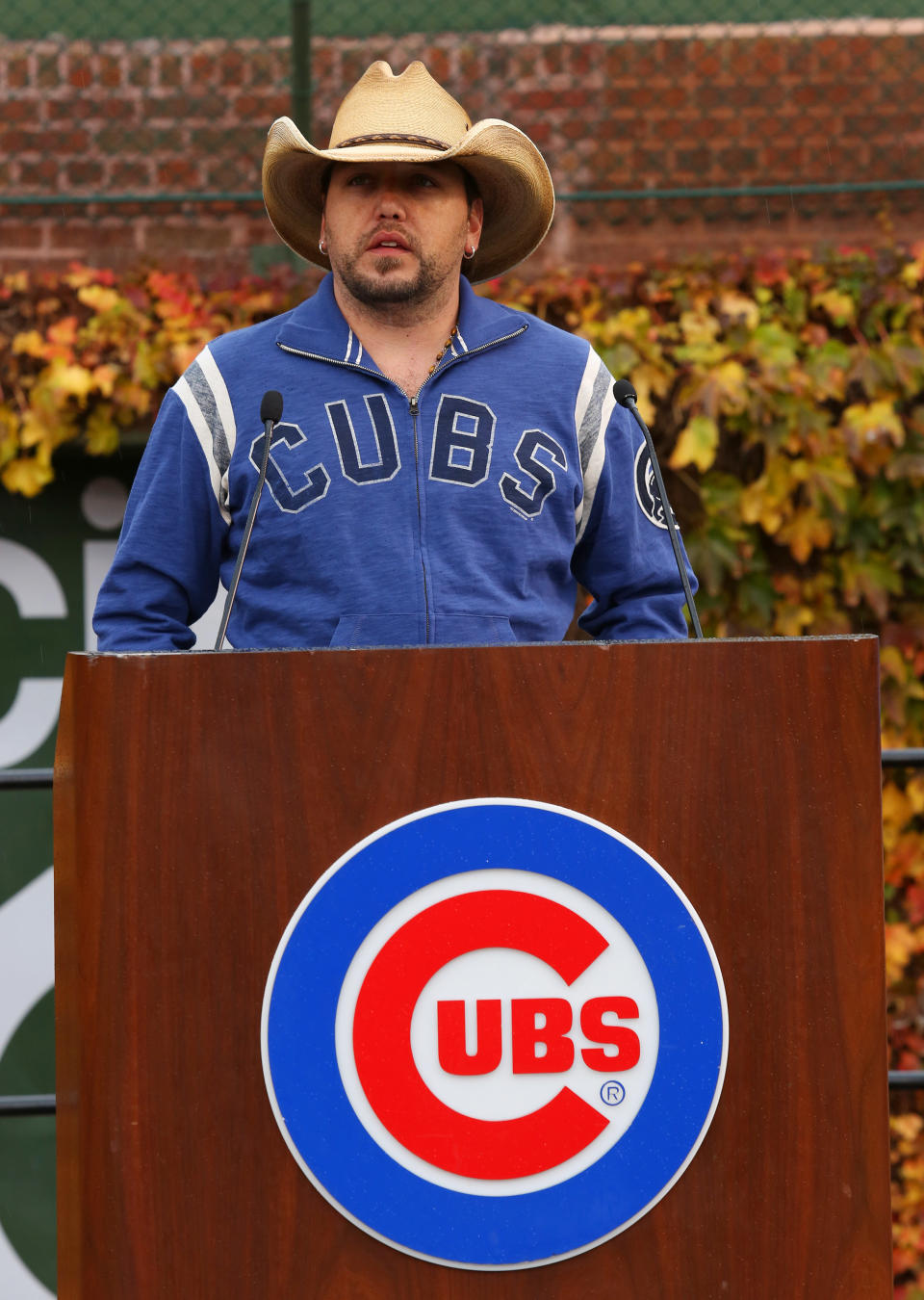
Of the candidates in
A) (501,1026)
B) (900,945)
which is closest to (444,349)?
(501,1026)

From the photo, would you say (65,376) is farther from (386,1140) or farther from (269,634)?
(386,1140)

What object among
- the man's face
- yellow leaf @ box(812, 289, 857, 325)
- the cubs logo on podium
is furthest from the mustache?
yellow leaf @ box(812, 289, 857, 325)

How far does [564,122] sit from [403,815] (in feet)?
9.52

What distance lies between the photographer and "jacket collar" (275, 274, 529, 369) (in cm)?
192

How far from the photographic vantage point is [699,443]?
10.1 feet

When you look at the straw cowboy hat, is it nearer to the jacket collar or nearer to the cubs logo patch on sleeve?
the jacket collar

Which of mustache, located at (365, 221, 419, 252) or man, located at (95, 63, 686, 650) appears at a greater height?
mustache, located at (365, 221, 419, 252)

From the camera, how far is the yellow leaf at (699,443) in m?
3.06

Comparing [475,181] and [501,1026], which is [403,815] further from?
[475,181]

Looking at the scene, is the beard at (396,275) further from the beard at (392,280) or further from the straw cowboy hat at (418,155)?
the straw cowboy hat at (418,155)

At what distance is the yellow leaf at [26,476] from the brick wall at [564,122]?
694 mm

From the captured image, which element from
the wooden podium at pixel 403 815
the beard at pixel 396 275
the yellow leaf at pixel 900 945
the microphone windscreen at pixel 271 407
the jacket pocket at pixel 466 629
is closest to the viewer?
the wooden podium at pixel 403 815

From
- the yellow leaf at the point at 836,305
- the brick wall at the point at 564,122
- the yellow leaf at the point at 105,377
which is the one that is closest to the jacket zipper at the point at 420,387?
the yellow leaf at the point at 105,377

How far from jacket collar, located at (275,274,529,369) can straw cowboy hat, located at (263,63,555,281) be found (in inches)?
6.8
